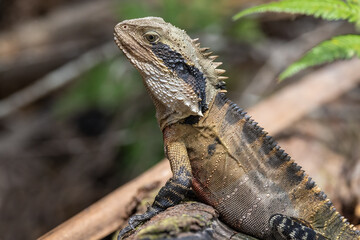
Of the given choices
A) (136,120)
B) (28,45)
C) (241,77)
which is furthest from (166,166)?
(28,45)

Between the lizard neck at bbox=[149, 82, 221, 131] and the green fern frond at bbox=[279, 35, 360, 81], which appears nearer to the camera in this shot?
the lizard neck at bbox=[149, 82, 221, 131]

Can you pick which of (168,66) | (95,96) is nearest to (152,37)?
(168,66)

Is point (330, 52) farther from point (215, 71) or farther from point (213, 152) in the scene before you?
point (213, 152)

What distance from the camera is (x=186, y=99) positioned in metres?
3.79

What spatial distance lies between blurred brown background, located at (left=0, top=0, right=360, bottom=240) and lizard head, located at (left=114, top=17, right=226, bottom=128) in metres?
2.50

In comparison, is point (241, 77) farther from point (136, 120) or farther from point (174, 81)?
point (174, 81)

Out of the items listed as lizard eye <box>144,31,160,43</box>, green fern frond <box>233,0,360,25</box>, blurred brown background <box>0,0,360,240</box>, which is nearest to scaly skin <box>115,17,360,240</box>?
lizard eye <box>144,31,160,43</box>

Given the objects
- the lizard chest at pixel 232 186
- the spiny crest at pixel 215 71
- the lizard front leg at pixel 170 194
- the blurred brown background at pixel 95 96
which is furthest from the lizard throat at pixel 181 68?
the blurred brown background at pixel 95 96

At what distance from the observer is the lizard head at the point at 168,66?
12.5 ft

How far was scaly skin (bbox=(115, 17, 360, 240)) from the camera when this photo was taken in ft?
12.0

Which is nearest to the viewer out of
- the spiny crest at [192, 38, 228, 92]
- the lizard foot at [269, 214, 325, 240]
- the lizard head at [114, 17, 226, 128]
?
the lizard foot at [269, 214, 325, 240]

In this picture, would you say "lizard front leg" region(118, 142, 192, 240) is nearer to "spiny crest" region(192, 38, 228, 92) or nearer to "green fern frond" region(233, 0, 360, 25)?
"spiny crest" region(192, 38, 228, 92)

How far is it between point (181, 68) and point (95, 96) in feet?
13.1

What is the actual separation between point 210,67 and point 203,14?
4223mm
